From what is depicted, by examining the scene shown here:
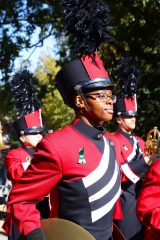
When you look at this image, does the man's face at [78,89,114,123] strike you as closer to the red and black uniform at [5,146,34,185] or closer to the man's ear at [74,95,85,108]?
the man's ear at [74,95,85,108]

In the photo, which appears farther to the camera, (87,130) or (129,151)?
(129,151)

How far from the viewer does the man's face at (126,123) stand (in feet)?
23.4

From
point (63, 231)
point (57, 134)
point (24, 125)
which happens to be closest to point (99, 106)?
point (57, 134)

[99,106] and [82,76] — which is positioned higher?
[82,76]

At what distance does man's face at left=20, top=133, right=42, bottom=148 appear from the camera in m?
6.87

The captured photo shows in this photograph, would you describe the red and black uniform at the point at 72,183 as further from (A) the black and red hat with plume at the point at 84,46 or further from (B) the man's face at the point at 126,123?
(B) the man's face at the point at 126,123

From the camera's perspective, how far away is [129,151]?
→ 640 cm

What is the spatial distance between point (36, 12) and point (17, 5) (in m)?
0.55

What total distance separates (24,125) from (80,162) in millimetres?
3883

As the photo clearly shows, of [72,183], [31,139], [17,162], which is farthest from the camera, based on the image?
[31,139]

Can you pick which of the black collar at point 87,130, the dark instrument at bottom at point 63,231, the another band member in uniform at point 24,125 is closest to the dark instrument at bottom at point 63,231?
the dark instrument at bottom at point 63,231

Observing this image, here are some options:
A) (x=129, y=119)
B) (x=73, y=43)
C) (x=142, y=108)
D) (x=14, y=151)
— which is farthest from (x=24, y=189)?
(x=142, y=108)

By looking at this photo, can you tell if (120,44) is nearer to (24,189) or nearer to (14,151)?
(14,151)

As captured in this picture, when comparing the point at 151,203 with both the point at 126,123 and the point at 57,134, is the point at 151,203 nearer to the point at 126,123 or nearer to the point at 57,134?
the point at 57,134
